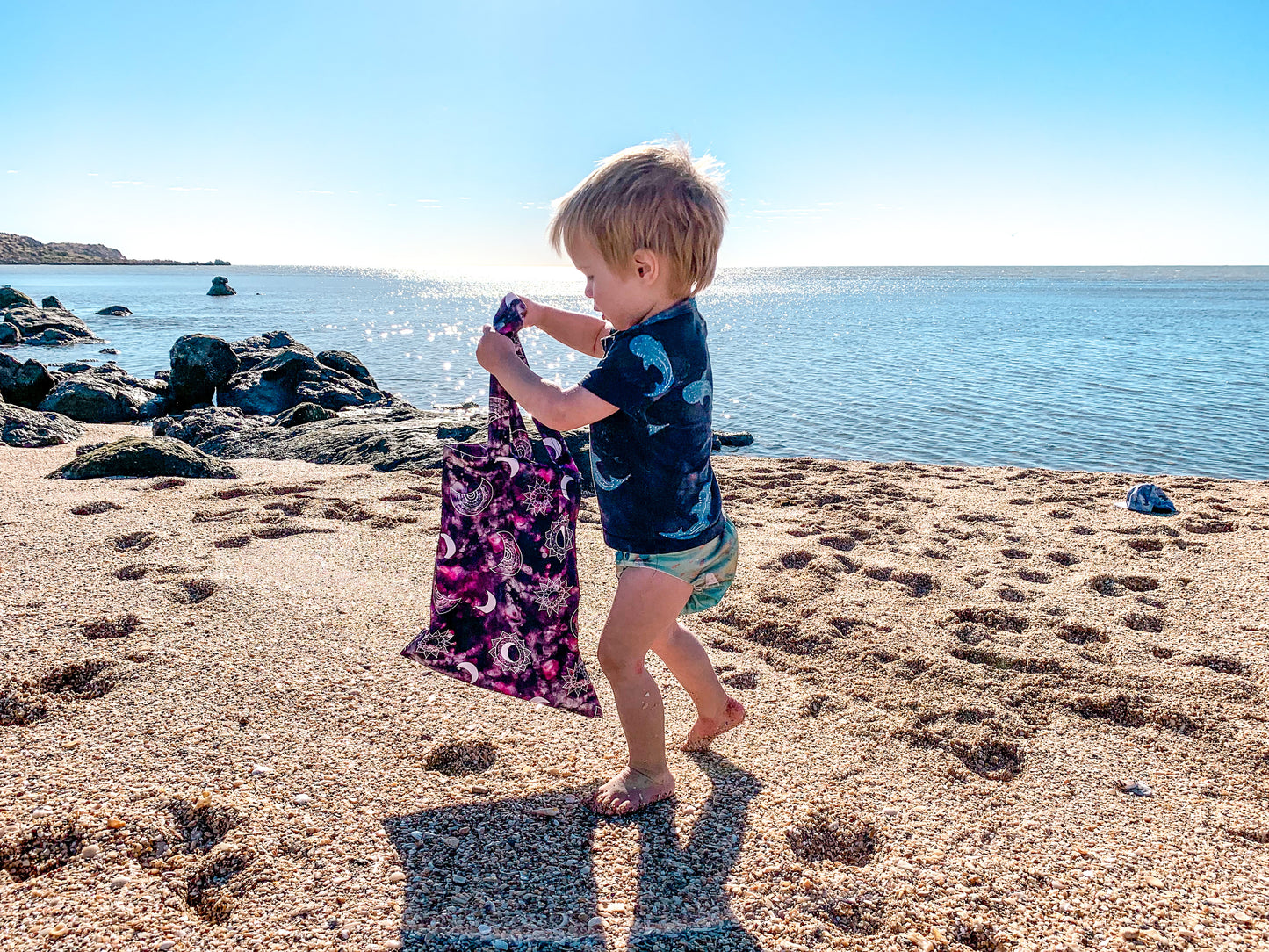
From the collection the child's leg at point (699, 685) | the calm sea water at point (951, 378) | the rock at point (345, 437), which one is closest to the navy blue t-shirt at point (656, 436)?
the child's leg at point (699, 685)

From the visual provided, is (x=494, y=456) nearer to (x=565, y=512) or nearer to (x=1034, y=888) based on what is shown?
(x=565, y=512)

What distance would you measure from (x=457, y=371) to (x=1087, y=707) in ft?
68.4

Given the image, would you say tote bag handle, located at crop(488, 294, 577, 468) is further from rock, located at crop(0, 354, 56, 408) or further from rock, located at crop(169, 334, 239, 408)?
rock, located at crop(0, 354, 56, 408)

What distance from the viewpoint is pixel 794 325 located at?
42.4 metres

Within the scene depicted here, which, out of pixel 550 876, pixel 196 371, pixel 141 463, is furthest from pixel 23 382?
pixel 550 876

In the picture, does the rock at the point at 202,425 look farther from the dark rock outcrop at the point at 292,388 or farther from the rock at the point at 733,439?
the rock at the point at 733,439

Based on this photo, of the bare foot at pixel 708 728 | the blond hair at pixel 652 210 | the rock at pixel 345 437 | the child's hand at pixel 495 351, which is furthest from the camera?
the rock at pixel 345 437

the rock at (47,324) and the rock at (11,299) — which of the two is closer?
the rock at (47,324)

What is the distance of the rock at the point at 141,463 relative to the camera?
6.19 meters

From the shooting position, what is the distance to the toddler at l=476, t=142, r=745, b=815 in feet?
7.29

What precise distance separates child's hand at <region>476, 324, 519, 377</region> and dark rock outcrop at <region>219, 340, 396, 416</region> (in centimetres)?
1134

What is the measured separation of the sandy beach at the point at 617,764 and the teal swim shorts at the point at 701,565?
2.15ft

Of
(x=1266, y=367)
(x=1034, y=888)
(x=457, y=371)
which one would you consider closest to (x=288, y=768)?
(x=1034, y=888)

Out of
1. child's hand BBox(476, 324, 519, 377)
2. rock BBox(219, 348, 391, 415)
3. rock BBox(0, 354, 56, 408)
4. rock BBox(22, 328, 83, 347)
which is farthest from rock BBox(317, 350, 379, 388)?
rock BBox(22, 328, 83, 347)
